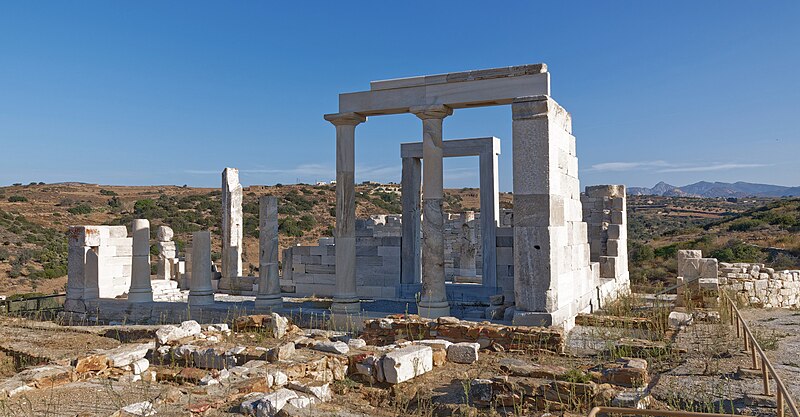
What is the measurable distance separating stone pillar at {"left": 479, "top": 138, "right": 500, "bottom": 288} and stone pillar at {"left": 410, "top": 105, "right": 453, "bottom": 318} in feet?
15.7

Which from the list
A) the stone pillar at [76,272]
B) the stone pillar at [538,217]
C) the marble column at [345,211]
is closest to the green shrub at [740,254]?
the stone pillar at [538,217]

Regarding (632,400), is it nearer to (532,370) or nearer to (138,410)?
(532,370)

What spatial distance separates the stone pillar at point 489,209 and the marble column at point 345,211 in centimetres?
503

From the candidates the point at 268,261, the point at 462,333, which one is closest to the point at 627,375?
the point at 462,333

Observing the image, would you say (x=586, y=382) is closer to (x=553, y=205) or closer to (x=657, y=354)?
(x=657, y=354)

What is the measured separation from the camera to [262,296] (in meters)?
14.3

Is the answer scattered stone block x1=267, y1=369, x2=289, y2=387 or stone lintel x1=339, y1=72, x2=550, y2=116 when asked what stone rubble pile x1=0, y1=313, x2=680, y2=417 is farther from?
stone lintel x1=339, y1=72, x2=550, y2=116

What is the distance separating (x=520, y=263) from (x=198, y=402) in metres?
6.33

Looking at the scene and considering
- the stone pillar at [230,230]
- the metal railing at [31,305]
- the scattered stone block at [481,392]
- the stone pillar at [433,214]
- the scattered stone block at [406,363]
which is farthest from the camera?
the stone pillar at [230,230]

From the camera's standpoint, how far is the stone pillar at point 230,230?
20250mm

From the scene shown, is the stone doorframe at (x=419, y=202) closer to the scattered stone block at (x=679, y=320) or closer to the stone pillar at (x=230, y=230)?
the stone pillar at (x=230, y=230)

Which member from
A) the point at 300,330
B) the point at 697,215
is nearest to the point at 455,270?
the point at 300,330

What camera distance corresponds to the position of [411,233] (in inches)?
722

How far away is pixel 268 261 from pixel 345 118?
3931 mm
